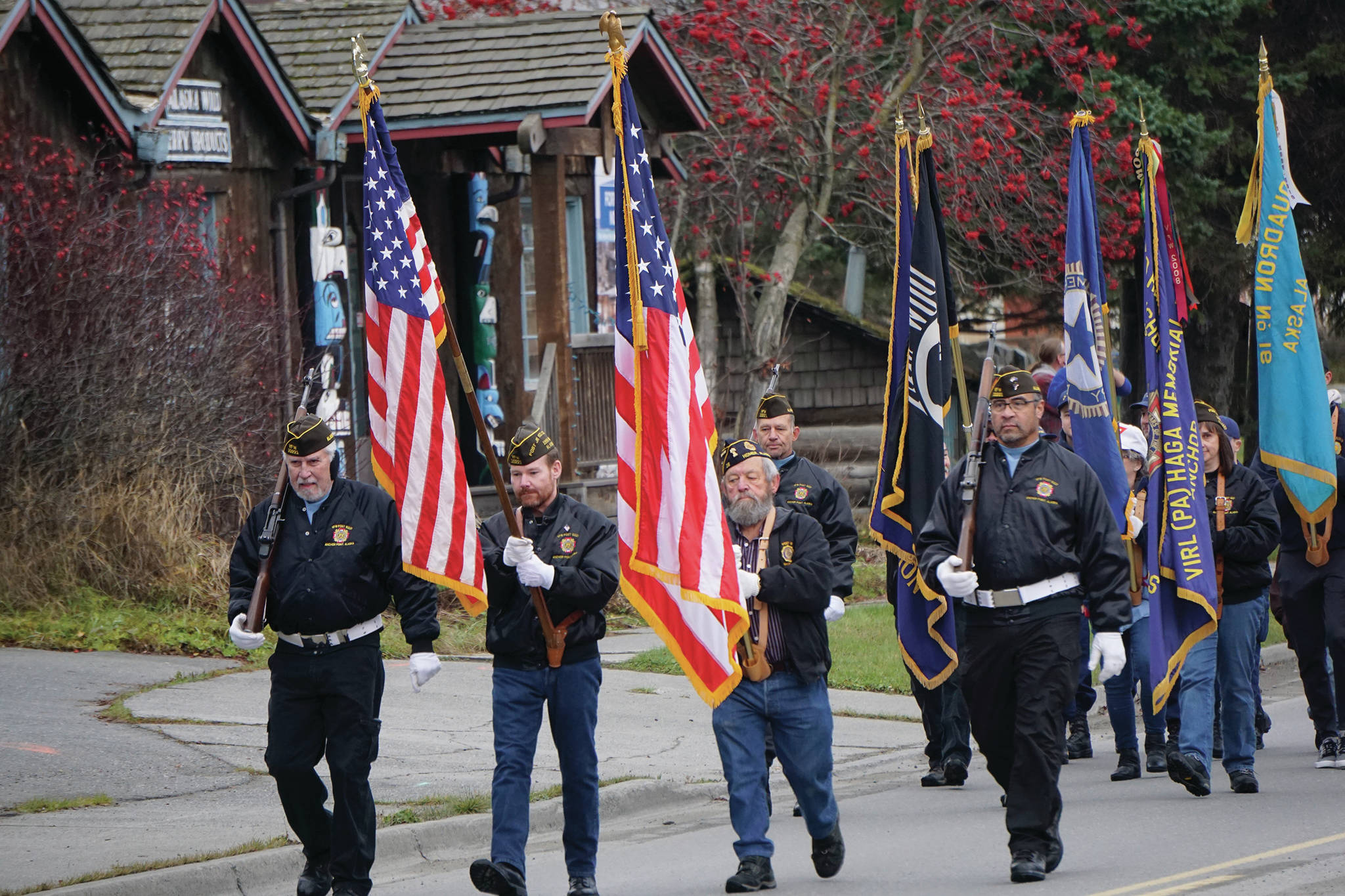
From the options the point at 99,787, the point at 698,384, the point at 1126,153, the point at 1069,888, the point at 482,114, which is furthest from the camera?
the point at 1126,153

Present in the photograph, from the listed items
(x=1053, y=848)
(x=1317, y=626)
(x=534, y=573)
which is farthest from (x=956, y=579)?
(x=1317, y=626)

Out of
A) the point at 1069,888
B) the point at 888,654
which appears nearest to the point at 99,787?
the point at 1069,888

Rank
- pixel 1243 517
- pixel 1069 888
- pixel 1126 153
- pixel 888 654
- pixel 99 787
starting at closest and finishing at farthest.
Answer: pixel 1069 888, pixel 99 787, pixel 1243 517, pixel 888 654, pixel 1126 153

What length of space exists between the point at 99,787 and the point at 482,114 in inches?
372

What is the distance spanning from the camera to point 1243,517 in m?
9.82

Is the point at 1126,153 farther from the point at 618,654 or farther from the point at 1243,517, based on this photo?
the point at 1243,517

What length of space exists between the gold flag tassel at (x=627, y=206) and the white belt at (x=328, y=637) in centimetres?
166

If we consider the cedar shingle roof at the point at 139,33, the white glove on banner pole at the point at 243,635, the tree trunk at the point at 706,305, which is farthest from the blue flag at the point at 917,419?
the tree trunk at the point at 706,305

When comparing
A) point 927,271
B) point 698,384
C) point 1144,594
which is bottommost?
point 1144,594

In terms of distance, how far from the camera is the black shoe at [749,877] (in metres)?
7.39

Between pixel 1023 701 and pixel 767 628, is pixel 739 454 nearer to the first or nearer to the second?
pixel 767 628

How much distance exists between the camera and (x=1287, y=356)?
10.4 m

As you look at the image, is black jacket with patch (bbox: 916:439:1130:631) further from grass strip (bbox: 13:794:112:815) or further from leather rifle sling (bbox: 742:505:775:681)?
grass strip (bbox: 13:794:112:815)

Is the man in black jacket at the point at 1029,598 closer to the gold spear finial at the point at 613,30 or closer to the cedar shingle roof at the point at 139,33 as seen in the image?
the gold spear finial at the point at 613,30
